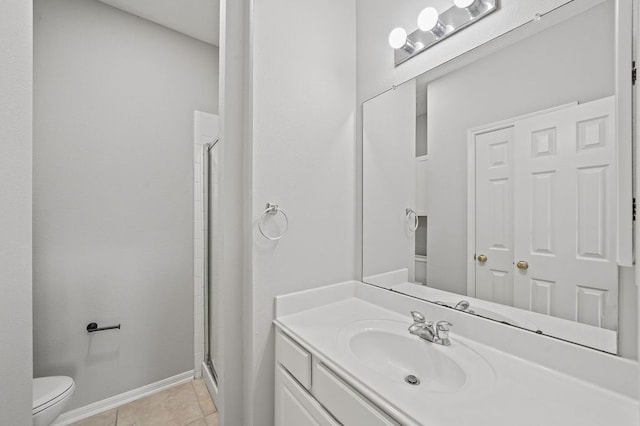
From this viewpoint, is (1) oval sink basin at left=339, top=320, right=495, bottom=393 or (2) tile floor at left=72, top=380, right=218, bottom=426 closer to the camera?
(1) oval sink basin at left=339, top=320, right=495, bottom=393

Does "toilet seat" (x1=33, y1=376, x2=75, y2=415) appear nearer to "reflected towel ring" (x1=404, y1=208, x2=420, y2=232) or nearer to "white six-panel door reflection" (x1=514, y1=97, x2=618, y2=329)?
"reflected towel ring" (x1=404, y1=208, x2=420, y2=232)

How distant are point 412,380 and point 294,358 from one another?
44cm

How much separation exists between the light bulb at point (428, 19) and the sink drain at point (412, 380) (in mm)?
1385

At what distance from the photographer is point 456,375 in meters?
0.86

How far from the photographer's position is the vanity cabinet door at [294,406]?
0.90 m

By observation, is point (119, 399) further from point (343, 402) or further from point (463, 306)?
point (463, 306)

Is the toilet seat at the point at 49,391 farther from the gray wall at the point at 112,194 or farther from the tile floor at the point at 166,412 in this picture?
the tile floor at the point at 166,412

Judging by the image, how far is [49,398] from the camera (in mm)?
1274

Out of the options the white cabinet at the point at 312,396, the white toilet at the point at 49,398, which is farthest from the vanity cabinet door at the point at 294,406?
the white toilet at the point at 49,398

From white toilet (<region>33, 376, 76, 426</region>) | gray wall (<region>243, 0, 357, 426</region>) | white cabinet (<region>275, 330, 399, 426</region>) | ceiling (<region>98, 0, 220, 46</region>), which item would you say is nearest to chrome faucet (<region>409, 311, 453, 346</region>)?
white cabinet (<region>275, 330, 399, 426</region>)

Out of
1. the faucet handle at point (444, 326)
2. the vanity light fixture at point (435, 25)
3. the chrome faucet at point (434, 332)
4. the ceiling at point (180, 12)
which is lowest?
the chrome faucet at point (434, 332)

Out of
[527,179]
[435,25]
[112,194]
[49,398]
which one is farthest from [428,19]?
[49,398]

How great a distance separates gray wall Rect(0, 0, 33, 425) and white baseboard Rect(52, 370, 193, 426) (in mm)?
1013

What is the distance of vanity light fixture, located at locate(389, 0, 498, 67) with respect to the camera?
1.01 m
